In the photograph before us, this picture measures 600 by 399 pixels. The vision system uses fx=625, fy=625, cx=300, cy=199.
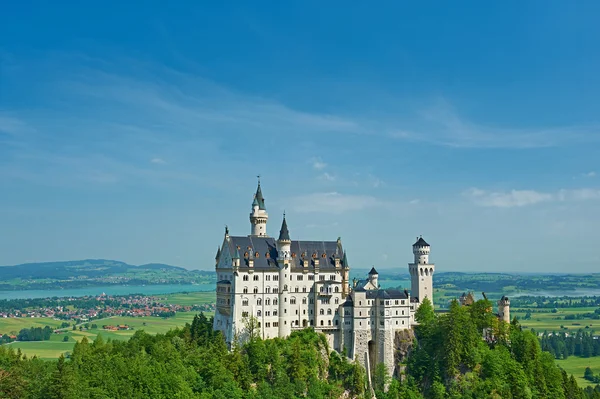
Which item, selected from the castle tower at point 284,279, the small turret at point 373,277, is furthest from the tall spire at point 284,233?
the small turret at point 373,277

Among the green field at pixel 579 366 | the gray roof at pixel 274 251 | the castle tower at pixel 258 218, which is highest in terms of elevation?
the castle tower at pixel 258 218

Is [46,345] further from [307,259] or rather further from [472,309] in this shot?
[472,309]

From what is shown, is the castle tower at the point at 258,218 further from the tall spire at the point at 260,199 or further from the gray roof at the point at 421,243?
the gray roof at the point at 421,243

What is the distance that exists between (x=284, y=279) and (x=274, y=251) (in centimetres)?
487

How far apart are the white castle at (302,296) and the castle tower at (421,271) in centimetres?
374

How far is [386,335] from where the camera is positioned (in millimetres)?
99688

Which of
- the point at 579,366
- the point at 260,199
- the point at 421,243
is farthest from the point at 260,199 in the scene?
the point at 579,366

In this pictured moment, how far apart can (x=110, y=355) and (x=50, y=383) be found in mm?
18851

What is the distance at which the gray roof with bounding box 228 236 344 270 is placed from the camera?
318 ft

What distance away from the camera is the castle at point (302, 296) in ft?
313

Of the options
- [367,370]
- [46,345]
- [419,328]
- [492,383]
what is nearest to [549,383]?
[492,383]

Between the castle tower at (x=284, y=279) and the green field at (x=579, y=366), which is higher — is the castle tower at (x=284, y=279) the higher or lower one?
the higher one

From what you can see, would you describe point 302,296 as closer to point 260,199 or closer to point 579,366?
point 260,199

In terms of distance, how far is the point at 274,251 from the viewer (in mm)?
99750
